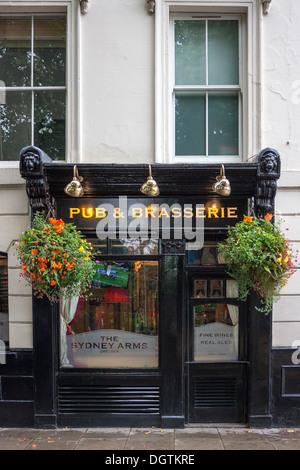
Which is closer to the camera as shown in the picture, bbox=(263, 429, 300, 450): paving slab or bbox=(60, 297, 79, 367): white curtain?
bbox=(263, 429, 300, 450): paving slab

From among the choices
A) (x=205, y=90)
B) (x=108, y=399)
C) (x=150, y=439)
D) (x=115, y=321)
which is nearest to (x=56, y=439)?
(x=108, y=399)

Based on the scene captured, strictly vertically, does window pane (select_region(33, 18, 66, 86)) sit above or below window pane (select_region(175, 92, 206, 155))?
above

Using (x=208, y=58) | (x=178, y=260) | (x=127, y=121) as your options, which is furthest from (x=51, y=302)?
(x=208, y=58)

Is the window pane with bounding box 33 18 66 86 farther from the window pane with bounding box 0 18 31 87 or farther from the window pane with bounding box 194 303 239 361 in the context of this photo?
the window pane with bounding box 194 303 239 361

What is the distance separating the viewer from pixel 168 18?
675 cm

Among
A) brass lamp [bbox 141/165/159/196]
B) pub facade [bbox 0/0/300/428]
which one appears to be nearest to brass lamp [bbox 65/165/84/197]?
pub facade [bbox 0/0/300/428]

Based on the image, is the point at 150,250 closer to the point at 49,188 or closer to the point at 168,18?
the point at 49,188

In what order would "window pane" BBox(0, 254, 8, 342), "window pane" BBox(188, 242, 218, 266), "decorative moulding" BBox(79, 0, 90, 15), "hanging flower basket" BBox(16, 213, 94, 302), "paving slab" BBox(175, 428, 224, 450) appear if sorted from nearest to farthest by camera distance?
"hanging flower basket" BBox(16, 213, 94, 302) < "paving slab" BBox(175, 428, 224, 450) < "decorative moulding" BBox(79, 0, 90, 15) < "window pane" BBox(188, 242, 218, 266) < "window pane" BBox(0, 254, 8, 342)

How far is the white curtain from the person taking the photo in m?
6.73

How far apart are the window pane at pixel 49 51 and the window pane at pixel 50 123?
0.29 metres

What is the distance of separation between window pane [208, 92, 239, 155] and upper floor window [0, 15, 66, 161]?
2.43 meters
